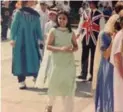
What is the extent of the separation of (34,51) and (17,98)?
1.16 m

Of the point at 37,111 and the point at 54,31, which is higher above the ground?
the point at 54,31

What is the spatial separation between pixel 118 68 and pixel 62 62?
146 cm

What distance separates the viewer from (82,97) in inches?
322

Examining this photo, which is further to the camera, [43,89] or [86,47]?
[86,47]

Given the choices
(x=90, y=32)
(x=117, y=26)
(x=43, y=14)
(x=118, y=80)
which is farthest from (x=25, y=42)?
(x=118, y=80)

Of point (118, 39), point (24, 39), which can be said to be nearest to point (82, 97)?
point (24, 39)

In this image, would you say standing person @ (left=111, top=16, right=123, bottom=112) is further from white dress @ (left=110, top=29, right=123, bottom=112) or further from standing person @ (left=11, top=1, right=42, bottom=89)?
standing person @ (left=11, top=1, right=42, bottom=89)

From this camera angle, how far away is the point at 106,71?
5941 mm

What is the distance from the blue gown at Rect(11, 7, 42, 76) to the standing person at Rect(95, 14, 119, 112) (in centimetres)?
287

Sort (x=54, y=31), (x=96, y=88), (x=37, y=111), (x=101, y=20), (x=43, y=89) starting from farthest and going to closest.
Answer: (x=101, y=20) < (x=43, y=89) < (x=37, y=111) < (x=54, y=31) < (x=96, y=88)

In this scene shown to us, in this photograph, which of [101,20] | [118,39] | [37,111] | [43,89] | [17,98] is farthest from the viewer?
[101,20]

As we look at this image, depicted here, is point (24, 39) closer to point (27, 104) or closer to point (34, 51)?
point (34, 51)

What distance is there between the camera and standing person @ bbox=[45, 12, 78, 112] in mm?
6652

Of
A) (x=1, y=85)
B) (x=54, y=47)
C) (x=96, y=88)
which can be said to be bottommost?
(x=1, y=85)
